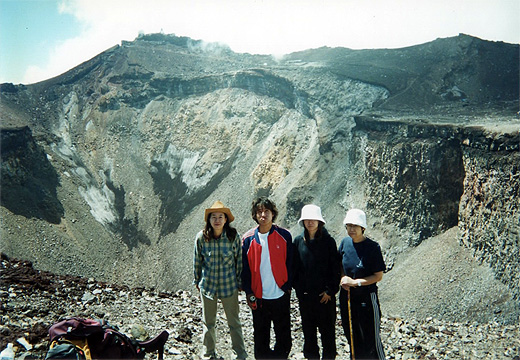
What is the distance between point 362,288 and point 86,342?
3.42 m

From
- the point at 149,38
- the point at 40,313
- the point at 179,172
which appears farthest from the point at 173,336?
the point at 149,38

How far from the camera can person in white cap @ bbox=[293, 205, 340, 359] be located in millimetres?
4906

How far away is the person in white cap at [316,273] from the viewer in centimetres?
491

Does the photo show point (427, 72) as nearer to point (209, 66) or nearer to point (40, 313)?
point (209, 66)

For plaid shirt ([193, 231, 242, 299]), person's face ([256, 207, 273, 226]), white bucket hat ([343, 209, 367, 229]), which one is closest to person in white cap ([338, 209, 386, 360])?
white bucket hat ([343, 209, 367, 229])

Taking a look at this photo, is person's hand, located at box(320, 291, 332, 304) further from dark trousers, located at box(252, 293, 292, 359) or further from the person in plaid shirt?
the person in plaid shirt

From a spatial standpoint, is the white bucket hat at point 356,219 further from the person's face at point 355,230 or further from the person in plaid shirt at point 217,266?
the person in plaid shirt at point 217,266

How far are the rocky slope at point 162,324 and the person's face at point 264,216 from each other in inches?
123

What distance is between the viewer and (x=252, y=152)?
32.0 metres

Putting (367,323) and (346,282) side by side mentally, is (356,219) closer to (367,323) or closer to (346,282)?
(346,282)

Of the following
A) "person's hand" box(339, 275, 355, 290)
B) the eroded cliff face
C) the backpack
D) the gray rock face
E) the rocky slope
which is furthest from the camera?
the gray rock face

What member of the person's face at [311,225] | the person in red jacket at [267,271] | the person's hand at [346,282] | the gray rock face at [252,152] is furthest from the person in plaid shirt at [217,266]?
the gray rock face at [252,152]

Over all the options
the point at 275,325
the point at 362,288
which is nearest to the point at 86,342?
the point at 275,325

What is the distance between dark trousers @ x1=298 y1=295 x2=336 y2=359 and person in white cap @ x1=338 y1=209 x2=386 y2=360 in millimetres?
306
